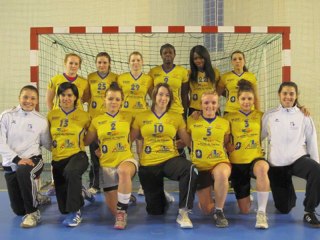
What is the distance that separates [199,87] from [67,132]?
1.73 m


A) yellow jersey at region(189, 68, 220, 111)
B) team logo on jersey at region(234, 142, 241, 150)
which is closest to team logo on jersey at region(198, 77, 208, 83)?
yellow jersey at region(189, 68, 220, 111)

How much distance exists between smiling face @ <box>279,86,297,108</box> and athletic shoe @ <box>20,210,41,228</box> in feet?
9.33

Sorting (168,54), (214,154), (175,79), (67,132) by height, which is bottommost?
(214,154)

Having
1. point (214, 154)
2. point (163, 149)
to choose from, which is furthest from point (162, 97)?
point (214, 154)

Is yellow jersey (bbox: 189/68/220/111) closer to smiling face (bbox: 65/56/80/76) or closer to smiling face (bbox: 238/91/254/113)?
smiling face (bbox: 238/91/254/113)

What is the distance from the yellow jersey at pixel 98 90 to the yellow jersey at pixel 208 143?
131 centimetres

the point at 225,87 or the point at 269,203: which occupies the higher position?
the point at 225,87

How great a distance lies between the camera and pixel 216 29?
468 centimetres

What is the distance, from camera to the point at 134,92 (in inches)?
172

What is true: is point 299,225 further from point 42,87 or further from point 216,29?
point 42,87

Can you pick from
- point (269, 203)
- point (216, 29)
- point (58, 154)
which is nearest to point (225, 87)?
point (216, 29)

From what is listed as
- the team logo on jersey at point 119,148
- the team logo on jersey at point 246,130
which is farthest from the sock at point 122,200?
the team logo on jersey at point 246,130

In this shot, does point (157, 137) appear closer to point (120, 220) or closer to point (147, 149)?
point (147, 149)

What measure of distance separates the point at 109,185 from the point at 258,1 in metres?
5.19
